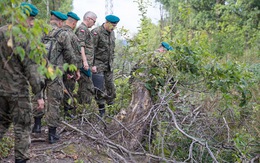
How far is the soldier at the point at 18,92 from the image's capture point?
157 inches

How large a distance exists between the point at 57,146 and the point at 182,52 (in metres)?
2.29

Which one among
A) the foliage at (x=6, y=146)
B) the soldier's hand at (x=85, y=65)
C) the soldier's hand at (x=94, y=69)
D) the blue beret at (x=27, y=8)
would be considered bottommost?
the foliage at (x=6, y=146)

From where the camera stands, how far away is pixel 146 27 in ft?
24.9

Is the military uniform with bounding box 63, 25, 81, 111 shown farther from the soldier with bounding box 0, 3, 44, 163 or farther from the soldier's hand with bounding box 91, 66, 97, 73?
the soldier with bounding box 0, 3, 44, 163

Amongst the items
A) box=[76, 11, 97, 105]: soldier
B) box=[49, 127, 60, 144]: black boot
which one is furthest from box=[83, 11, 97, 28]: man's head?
box=[49, 127, 60, 144]: black boot

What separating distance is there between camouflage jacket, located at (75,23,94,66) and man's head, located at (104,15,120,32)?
0.40 meters

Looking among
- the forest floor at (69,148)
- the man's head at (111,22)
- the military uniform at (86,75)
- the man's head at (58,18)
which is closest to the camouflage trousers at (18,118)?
the forest floor at (69,148)

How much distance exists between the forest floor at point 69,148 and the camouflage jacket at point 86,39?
3.89 feet

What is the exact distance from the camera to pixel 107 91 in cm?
720

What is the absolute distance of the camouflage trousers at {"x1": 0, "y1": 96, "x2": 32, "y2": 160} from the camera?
4.11 metres

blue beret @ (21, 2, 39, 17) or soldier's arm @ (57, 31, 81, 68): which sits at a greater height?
blue beret @ (21, 2, 39, 17)

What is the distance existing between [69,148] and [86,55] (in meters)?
1.91

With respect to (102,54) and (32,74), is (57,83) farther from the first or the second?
(102,54)

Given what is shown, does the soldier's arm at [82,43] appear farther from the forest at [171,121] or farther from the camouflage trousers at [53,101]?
the camouflage trousers at [53,101]
